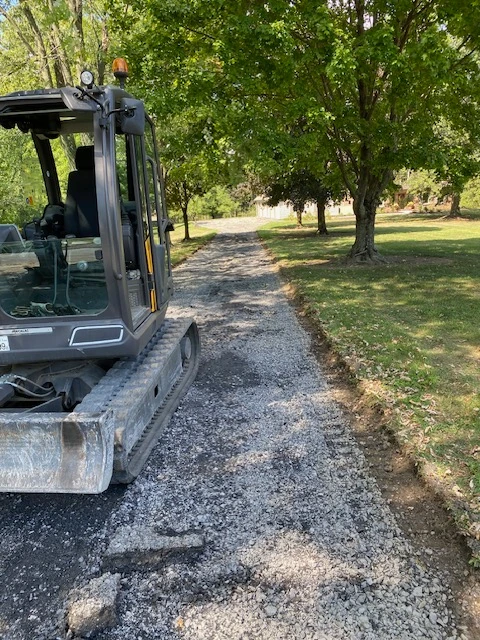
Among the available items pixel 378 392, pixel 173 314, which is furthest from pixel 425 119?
pixel 378 392

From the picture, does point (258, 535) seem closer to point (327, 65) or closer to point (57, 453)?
point (57, 453)

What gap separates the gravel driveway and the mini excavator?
0.35 m

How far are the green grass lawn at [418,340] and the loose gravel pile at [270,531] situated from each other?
0.56 meters

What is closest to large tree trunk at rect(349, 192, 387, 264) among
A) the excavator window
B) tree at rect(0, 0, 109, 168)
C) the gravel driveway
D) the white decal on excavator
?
tree at rect(0, 0, 109, 168)

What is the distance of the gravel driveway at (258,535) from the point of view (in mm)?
2420

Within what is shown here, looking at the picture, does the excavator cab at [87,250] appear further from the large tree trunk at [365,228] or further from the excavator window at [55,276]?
the large tree trunk at [365,228]

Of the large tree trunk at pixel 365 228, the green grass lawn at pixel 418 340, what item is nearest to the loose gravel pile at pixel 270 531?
the green grass lawn at pixel 418 340

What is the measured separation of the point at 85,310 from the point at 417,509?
2.73 meters

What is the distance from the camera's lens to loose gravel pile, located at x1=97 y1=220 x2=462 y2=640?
2.42 meters

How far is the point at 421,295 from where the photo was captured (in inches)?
382

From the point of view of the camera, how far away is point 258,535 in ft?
9.93

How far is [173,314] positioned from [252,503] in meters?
6.31

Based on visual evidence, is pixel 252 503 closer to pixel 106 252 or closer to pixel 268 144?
pixel 106 252

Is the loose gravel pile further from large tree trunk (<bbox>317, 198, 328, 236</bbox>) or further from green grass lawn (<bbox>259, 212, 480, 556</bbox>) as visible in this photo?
large tree trunk (<bbox>317, 198, 328, 236</bbox>)
